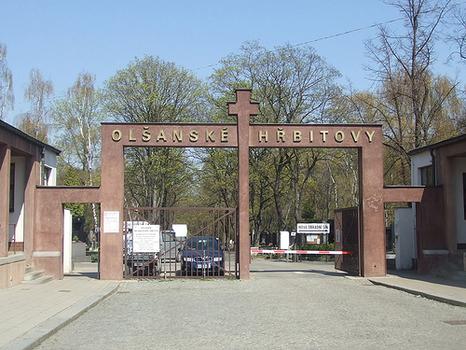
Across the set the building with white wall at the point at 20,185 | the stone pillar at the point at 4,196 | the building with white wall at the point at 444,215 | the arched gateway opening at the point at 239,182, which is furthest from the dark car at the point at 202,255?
the building with white wall at the point at 444,215

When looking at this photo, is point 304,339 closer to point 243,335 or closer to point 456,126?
point 243,335

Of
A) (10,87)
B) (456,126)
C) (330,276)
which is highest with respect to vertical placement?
(10,87)

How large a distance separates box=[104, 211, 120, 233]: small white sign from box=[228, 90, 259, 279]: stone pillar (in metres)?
4.29

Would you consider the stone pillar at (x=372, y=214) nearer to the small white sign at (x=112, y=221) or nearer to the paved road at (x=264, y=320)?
the paved road at (x=264, y=320)

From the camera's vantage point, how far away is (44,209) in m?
21.9

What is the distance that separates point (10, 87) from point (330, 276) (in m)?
31.0

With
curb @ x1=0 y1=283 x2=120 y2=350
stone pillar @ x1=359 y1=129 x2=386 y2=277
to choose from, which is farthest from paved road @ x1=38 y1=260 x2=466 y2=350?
stone pillar @ x1=359 y1=129 x2=386 y2=277

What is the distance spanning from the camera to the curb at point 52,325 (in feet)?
29.4

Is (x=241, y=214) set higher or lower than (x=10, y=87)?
lower

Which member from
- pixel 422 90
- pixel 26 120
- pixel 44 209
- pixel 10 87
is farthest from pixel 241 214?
pixel 26 120

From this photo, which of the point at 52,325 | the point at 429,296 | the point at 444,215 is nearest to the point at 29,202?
the point at 52,325

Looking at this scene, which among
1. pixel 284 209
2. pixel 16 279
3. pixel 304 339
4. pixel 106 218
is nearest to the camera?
pixel 304 339

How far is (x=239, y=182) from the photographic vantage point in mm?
21875

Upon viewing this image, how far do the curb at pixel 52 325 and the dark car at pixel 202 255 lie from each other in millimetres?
5891
